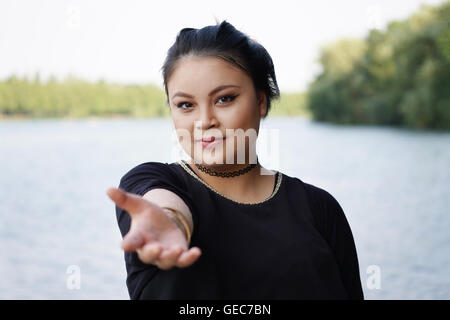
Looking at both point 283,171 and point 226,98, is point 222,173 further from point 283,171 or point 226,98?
point 283,171

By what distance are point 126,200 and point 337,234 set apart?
0.74 m

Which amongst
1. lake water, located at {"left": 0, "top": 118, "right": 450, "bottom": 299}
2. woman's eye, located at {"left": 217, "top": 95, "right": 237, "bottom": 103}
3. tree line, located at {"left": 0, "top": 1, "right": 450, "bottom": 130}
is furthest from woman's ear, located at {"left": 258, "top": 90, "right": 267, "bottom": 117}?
tree line, located at {"left": 0, "top": 1, "right": 450, "bottom": 130}

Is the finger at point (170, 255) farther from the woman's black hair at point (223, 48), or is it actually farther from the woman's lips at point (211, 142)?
the woman's black hair at point (223, 48)

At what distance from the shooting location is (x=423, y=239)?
9.25 m

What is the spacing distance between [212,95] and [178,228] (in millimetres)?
415

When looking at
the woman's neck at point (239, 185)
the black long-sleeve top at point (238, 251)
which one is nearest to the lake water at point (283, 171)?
the woman's neck at point (239, 185)

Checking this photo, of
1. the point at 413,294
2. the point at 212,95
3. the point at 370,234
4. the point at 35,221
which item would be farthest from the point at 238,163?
the point at 35,221

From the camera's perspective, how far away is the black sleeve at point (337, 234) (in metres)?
1.55

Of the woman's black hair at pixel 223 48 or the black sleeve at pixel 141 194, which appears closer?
the black sleeve at pixel 141 194

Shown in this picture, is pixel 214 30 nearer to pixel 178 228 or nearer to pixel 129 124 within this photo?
pixel 178 228

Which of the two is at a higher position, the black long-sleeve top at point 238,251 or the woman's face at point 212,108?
the woman's face at point 212,108

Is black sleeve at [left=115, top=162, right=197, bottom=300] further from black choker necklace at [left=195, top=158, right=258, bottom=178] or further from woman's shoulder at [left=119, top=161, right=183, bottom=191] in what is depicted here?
black choker necklace at [left=195, top=158, right=258, bottom=178]

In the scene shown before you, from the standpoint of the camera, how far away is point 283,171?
1494 centimetres

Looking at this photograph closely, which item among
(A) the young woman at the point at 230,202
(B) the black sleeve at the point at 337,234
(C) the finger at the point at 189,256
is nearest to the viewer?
(C) the finger at the point at 189,256
